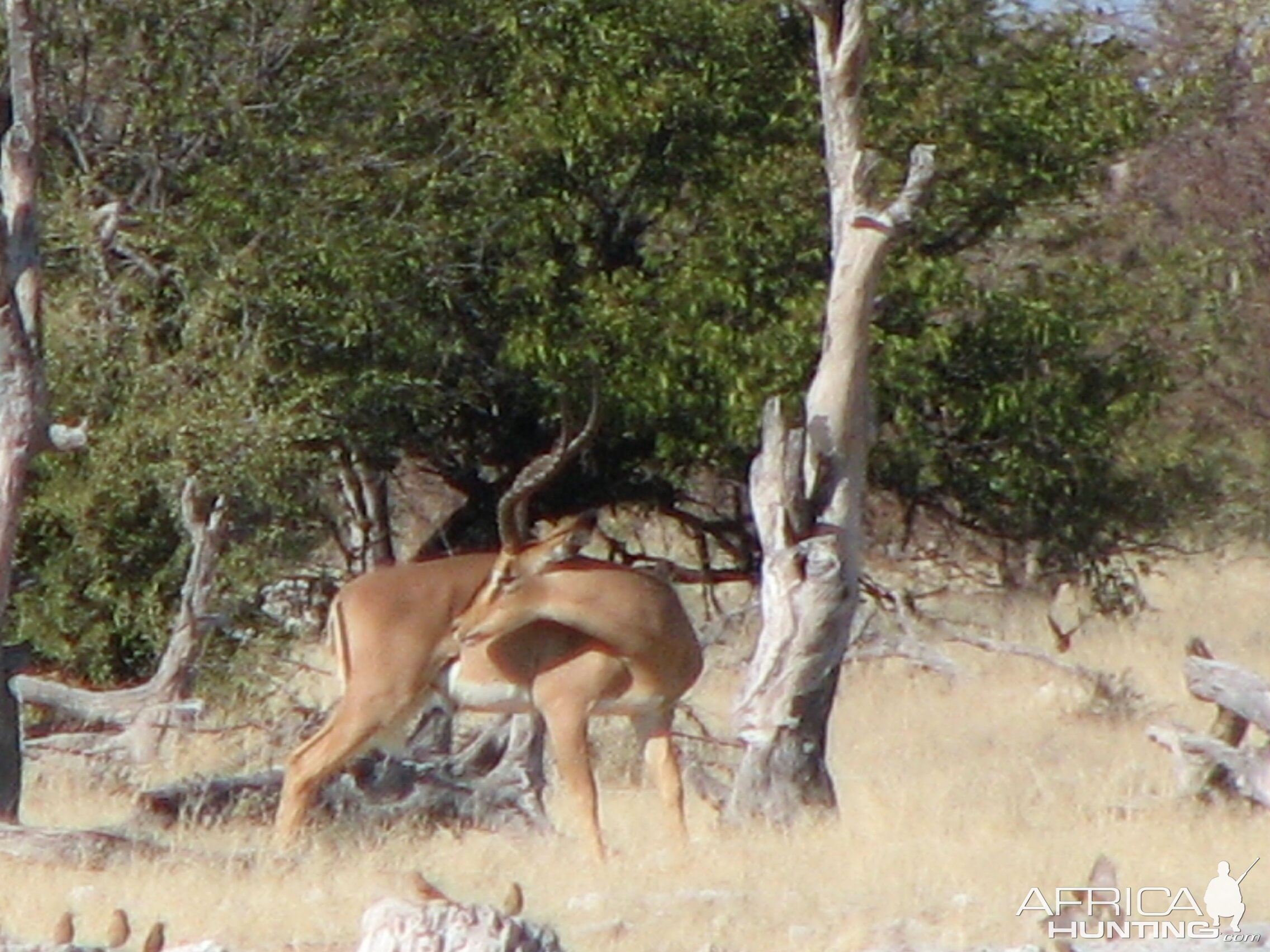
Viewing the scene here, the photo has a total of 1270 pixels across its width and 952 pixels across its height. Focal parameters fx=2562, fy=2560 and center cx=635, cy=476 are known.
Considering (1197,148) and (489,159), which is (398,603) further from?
(1197,148)

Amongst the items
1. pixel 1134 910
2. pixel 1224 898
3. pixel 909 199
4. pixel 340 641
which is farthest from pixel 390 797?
pixel 1224 898

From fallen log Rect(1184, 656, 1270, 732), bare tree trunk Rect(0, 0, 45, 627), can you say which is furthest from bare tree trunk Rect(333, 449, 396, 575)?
fallen log Rect(1184, 656, 1270, 732)

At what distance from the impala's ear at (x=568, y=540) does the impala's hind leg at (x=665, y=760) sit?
2.56 feet

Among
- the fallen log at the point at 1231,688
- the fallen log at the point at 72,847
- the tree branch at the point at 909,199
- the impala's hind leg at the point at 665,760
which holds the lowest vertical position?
the impala's hind leg at the point at 665,760

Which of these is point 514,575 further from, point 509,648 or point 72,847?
point 72,847

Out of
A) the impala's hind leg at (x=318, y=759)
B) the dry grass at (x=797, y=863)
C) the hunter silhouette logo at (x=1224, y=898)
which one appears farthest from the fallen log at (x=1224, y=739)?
the impala's hind leg at (x=318, y=759)

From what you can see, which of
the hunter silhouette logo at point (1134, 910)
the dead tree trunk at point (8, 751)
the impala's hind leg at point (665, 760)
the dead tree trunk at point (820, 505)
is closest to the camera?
the hunter silhouette logo at point (1134, 910)

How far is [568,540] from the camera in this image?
35.4 ft

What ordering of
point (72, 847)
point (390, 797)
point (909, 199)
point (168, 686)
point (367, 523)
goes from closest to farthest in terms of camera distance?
point (72, 847) → point (909, 199) → point (390, 797) → point (168, 686) → point (367, 523)

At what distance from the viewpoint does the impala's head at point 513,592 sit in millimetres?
10820

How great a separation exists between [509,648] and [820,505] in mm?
1522

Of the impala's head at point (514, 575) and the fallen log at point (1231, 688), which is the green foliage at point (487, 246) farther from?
the fallen log at point (1231, 688)

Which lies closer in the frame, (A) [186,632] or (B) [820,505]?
(B) [820,505]

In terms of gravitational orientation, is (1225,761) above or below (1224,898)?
below
